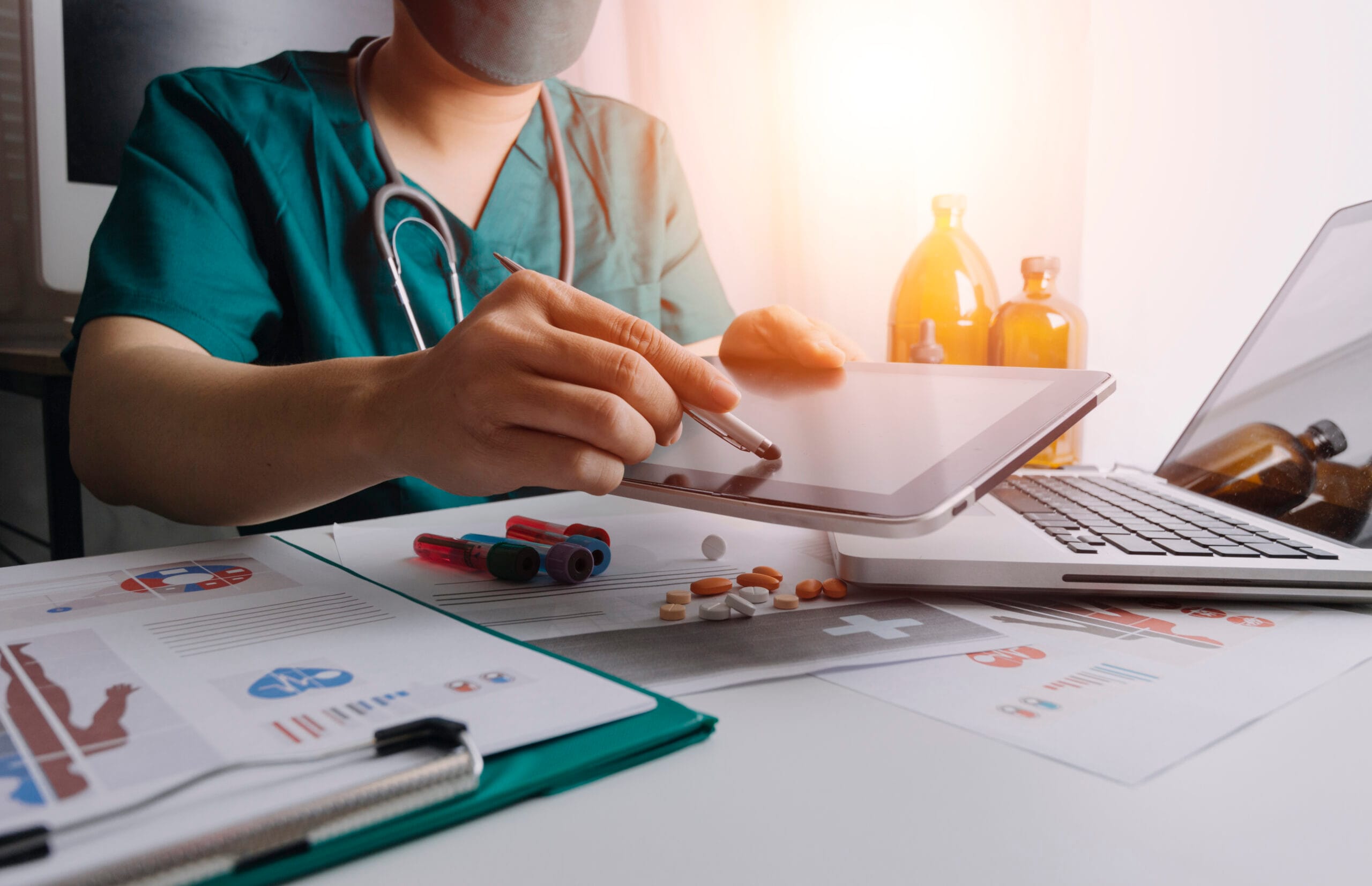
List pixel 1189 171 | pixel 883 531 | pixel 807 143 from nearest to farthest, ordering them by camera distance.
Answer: pixel 883 531 < pixel 1189 171 < pixel 807 143

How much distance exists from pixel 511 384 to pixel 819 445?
6.7 inches

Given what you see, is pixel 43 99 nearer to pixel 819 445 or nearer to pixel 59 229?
pixel 59 229

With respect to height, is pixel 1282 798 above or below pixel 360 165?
below

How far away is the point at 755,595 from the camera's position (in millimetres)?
440

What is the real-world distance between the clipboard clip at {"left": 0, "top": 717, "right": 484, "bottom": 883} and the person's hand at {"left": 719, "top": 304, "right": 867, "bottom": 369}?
1.39ft

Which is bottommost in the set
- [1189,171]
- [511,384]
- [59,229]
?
[511,384]

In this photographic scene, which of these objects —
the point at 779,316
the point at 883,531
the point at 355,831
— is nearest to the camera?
the point at 355,831

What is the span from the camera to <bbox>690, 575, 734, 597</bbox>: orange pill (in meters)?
0.46

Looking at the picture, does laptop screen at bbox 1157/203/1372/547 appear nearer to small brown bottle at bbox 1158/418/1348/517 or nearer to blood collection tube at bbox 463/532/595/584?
small brown bottle at bbox 1158/418/1348/517

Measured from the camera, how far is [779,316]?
2.23 ft

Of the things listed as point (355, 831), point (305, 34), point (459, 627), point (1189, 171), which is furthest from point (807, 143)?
point (355, 831)

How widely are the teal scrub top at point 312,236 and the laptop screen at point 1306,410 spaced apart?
713mm

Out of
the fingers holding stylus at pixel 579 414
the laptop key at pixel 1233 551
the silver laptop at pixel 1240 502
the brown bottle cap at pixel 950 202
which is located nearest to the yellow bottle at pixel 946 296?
the brown bottle cap at pixel 950 202

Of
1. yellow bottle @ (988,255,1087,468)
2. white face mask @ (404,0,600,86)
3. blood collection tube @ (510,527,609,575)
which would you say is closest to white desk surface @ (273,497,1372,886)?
blood collection tube @ (510,527,609,575)
